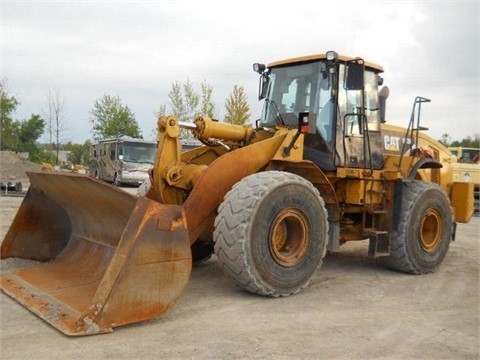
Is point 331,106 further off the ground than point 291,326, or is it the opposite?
point 331,106

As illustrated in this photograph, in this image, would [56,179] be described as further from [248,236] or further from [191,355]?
[191,355]

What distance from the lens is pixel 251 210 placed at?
502 cm

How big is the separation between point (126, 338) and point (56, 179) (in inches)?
83.6

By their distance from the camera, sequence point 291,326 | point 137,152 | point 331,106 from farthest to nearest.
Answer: point 137,152
point 331,106
point 291,326

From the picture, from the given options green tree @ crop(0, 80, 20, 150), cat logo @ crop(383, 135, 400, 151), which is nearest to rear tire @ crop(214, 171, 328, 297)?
cat logo @ crop(383, 135, 400, 151)

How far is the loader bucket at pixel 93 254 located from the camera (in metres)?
4.18

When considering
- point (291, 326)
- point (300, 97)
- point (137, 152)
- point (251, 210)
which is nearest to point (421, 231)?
point (300, 97)

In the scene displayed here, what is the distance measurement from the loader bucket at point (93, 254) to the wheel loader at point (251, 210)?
1 cm

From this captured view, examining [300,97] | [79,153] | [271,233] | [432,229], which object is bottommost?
[432,229]

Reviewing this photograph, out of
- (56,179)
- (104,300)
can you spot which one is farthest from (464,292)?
(56,179)

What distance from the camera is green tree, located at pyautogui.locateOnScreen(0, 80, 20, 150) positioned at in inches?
1345

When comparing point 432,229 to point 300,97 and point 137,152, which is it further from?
point 137,152

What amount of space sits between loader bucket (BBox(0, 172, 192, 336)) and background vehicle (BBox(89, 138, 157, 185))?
15550mm

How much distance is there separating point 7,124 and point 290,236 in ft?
113
